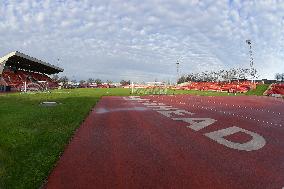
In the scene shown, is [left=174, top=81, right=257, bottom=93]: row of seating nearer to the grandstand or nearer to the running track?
the grandstand

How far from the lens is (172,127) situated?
1375 cm

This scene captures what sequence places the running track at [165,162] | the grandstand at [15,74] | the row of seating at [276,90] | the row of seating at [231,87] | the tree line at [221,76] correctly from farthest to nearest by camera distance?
the tree line at [221,76]
the row of seating at [231,87]
the row of seating at [276,90]
the grandstand at [15,74]
the running track at [165,162]

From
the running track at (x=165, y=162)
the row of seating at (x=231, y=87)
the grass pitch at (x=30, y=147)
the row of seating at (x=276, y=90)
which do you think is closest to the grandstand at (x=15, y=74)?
the row of seating at (x=276, y=90)

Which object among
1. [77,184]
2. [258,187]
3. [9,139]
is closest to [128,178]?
[77,184]

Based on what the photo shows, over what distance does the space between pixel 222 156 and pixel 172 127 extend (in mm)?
5290

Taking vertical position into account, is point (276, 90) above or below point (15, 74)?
below

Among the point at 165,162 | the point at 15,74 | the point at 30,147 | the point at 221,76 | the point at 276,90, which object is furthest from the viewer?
the point at 221,76

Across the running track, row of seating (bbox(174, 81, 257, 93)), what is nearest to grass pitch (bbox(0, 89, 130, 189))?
the running track

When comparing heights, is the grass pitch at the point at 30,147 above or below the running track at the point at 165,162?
above

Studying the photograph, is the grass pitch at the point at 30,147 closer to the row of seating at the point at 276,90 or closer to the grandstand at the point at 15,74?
the grandstand at the point at 15,74

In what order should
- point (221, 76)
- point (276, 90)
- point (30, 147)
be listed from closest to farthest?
point (30, 147) → point (276, 90) → point (221, 76)

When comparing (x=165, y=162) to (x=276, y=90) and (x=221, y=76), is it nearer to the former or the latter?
(x=276, y=90)

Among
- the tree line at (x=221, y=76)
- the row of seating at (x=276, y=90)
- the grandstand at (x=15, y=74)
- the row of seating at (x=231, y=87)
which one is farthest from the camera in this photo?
the tree line at (x=221, y=76)

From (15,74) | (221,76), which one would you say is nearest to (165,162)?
(15,74)
